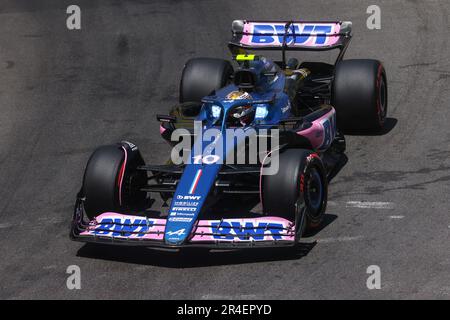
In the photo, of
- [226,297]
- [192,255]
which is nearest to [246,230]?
[192,255]

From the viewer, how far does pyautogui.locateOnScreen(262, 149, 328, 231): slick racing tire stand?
1025 centimetres

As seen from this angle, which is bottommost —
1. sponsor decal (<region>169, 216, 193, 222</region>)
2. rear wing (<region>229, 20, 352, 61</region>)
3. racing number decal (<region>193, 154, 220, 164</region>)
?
sponsor decal (<region>169, 216, 193, 222</region>)

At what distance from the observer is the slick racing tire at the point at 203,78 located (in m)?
14.0

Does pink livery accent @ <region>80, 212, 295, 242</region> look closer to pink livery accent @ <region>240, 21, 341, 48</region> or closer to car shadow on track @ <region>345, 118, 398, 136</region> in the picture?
car shadow on track @ <region>345, 118, 398, 136</region>

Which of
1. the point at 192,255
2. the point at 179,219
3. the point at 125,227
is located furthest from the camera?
the point at 192,255

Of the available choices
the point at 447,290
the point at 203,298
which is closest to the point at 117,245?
the point at 203,298

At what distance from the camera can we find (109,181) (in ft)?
35.5

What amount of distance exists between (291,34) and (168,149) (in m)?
2.40

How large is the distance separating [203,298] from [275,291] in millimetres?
650

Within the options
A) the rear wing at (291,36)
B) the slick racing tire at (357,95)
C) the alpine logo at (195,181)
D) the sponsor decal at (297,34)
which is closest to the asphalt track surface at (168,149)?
the slick racing tire at (357,95)

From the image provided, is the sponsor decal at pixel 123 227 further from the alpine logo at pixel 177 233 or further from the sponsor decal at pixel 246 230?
the sponsor decal at pixel 246 230

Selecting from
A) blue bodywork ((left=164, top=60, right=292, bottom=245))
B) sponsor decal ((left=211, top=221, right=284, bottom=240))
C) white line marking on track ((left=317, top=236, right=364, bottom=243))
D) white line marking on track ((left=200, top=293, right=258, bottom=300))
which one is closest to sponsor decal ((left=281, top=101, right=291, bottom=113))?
blue bodywork ((left=164, top=60, right=292, bottom=245))

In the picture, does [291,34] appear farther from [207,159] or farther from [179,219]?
[179,219]

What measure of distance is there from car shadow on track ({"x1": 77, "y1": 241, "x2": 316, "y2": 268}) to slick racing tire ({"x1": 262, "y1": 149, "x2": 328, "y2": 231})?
14.3 inches
